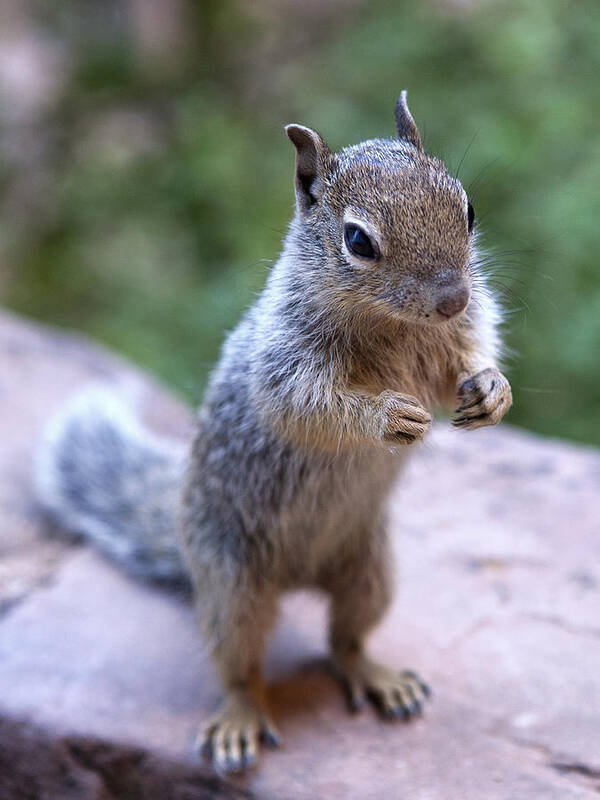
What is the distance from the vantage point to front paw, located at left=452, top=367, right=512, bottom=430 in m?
2.61

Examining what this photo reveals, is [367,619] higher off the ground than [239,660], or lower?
higher

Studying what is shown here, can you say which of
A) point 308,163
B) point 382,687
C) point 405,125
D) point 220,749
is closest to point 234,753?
point 220,749

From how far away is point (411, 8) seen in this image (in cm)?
622

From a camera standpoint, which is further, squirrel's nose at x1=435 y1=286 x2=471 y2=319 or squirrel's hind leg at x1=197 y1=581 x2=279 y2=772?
squirrel's hind leg at x1=197 y1=581 x2=279 y2=772

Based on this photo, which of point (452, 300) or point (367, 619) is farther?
point (367, 619)

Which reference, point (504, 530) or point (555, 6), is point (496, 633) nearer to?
point (504, 530)

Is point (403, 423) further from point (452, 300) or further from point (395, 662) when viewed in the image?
point (395, 662)

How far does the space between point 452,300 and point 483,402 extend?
356mm

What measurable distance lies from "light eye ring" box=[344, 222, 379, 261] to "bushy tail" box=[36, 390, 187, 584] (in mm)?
1492

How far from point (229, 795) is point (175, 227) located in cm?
411

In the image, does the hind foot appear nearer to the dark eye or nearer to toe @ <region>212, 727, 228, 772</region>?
toe @ <region>212, 727, 228, 772</region>

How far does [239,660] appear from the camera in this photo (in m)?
3.15

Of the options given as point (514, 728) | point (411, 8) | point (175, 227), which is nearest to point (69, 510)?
point (514, 728)

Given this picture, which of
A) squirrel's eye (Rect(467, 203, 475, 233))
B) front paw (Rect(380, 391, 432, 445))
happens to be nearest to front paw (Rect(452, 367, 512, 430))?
front paw (Rect(380, 391, 432, 445))
